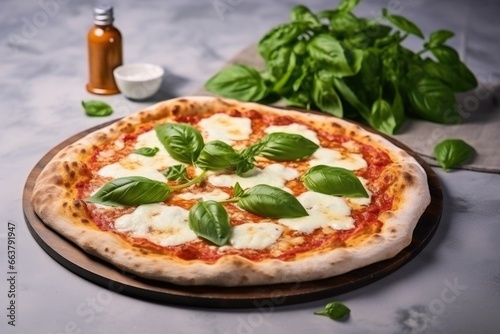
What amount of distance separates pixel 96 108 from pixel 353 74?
1.41 m

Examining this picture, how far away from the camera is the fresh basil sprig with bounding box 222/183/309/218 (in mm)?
3695

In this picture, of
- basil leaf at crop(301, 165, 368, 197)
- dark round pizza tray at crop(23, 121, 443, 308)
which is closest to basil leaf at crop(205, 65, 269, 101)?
basil leaf at crop(301, 165, 368, 197)

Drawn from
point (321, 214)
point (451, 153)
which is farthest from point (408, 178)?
point (451, 153)

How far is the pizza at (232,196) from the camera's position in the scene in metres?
3.44

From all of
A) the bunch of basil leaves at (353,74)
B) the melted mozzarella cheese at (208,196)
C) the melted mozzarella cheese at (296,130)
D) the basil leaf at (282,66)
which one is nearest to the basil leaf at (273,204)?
the melted mozzarella cheese at (208,196)

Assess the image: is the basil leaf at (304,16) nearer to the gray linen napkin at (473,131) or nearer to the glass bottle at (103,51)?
the gray linen napkin at (473,131)

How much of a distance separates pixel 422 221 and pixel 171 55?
263 centimetres

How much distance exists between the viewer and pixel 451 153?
4520 millimetres

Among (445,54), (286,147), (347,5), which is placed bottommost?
(286,147)

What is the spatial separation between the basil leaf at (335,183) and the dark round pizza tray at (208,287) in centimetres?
34

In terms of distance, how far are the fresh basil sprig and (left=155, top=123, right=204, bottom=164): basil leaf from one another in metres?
0.51

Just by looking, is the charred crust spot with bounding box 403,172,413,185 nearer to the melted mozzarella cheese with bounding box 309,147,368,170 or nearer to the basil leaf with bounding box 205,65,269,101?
the melted mozzarella cheese with bounding box 309,147,368,170

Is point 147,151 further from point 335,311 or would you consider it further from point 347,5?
point 347,5

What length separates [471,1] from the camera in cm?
673
